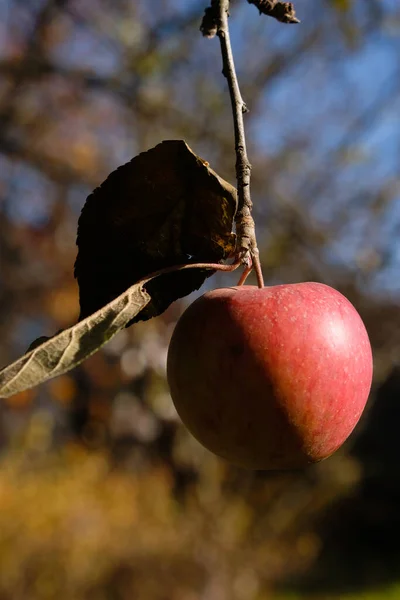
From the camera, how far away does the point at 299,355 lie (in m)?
1.00

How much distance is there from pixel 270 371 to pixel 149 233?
11.1 inches

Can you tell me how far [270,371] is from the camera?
3.23 feet

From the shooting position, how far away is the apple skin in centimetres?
99

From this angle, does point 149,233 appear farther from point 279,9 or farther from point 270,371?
point 279,9

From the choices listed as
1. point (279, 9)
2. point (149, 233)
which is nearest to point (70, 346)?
point (149, 233)

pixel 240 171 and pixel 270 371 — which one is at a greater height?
pixel 240 171

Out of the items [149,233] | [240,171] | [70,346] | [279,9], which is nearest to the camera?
[70,346]

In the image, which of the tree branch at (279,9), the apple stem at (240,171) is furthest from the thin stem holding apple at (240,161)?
the tree branch at (279,9)

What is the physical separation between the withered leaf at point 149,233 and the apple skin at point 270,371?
0.06 meters

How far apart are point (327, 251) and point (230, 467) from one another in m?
3.02

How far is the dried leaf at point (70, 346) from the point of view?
31.1 inches

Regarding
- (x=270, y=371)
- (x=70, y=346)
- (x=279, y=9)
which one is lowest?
(x=270, y=371)

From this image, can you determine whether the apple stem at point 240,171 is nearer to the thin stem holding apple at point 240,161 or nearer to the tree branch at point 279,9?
the thin stem holding apple at point 240,161

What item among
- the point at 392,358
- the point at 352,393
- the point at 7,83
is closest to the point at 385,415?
the point at 392,358
